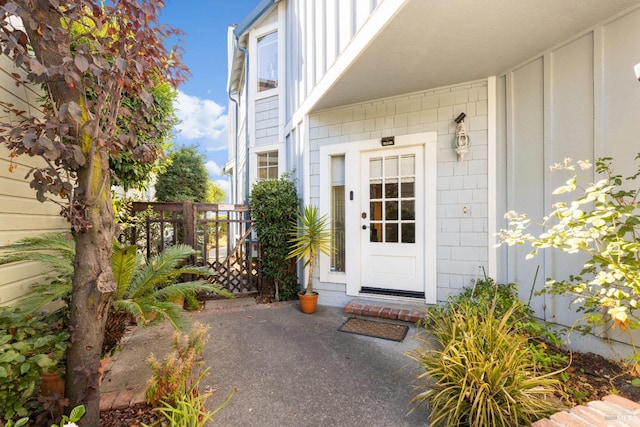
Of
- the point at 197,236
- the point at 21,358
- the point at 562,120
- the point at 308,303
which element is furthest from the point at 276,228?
the point at 562,120

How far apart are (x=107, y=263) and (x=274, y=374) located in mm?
1590

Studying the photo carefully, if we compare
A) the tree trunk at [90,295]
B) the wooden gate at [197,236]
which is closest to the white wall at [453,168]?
the wooden gate at [197,236]

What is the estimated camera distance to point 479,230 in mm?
3658

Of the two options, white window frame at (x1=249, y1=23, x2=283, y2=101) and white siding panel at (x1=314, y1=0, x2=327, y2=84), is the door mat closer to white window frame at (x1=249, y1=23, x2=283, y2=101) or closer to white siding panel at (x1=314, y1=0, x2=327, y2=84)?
white siding panel at (x1=314, y1=0, x2=327, y2=84)

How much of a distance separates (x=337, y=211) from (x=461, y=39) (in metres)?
2.69

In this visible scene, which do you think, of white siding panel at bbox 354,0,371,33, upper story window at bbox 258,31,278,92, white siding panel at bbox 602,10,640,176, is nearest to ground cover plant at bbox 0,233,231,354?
white siding panel at bbox 354,0,371,33

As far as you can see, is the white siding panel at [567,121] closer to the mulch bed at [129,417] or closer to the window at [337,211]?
the window at [337,211]

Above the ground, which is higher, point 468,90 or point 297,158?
point 468,90

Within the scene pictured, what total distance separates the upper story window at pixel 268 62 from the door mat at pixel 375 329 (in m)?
5.16

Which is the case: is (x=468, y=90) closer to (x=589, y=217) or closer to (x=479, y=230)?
(x=479, y=230)

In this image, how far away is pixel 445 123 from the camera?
150 inches

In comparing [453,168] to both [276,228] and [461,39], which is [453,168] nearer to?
[461,39]

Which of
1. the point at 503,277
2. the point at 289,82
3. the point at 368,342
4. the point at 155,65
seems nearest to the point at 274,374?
the point at 368,342

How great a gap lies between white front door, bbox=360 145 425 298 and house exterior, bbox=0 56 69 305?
375 cm
